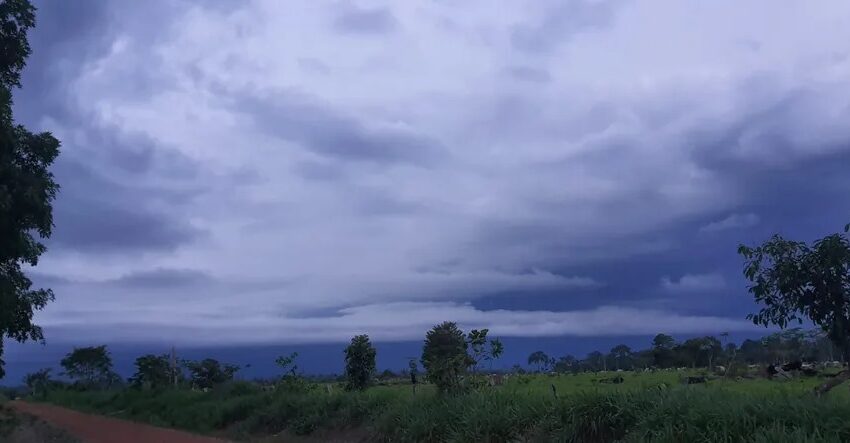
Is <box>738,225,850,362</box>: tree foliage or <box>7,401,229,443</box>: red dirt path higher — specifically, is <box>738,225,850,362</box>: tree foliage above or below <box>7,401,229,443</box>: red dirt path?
above

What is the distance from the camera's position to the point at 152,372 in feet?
Answer: 149

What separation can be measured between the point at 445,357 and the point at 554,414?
587 centimetres

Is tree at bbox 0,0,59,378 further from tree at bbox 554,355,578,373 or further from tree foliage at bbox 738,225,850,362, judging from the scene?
tree at bbox 554,355,578,373

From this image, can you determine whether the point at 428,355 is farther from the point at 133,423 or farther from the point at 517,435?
the point at 133,423

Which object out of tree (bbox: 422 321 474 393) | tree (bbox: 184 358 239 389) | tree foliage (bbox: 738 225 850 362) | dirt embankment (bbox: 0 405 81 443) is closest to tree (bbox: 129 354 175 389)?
tree (bbox: 184 358 239 389)

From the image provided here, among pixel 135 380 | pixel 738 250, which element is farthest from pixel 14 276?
pixel 135 380

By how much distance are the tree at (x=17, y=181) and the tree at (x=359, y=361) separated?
43.5 feet

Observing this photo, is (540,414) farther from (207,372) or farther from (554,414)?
(207,372)

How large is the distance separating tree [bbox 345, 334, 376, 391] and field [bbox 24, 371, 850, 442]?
1.72 m

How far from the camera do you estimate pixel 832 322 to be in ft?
36.8

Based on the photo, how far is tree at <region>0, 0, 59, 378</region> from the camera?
48.2 ft

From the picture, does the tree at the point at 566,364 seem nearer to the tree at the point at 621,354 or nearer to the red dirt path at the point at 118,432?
the tree at the point at 621,354

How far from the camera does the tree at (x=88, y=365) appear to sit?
62.8m

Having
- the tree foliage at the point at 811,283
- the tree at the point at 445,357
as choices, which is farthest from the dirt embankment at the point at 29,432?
the tree foliage at the point at 811,283
